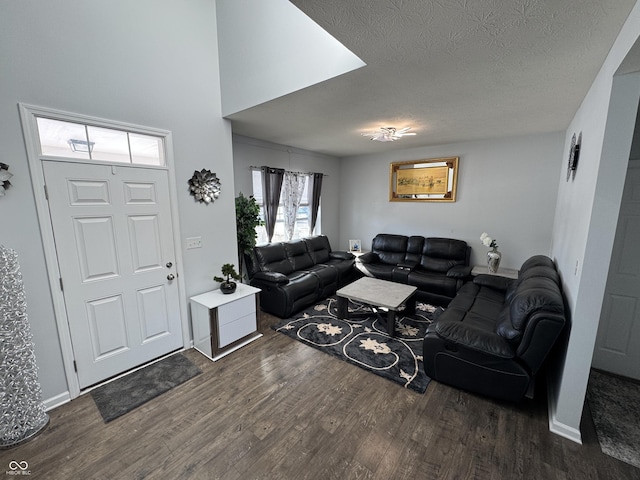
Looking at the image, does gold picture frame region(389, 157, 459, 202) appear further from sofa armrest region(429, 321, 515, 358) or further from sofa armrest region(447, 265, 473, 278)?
sofa armrest region(429, 321, 515, 358)

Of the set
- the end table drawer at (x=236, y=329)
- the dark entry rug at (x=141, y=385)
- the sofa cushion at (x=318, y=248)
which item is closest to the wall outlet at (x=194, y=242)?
the end table drawer at (x=236, y=329)

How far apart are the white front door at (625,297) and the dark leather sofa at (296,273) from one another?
3005 mm

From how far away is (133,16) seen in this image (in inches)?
86.7

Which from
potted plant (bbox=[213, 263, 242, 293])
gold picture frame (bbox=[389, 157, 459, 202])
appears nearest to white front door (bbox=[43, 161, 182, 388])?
potted plant (bbox=[213, 263, 242, 293])

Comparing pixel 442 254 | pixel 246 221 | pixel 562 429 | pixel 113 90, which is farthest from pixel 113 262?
pixel 442 254

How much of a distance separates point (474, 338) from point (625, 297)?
146 cm

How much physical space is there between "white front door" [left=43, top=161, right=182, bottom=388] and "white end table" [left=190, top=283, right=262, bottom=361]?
27cm

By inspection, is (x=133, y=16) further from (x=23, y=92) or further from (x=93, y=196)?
(x=93, y=196)

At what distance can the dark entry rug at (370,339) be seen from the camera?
8.07 ft

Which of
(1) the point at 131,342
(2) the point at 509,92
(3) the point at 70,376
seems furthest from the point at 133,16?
(2) the point at 509,92

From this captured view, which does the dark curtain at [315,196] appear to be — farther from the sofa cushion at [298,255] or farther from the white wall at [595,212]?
the white wall at [595,212]

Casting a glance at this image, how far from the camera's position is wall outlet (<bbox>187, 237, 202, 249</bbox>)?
9.09 ft

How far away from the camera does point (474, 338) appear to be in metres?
2.04

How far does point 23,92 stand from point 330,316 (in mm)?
3459
